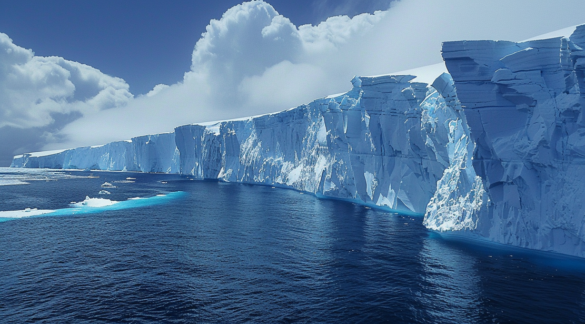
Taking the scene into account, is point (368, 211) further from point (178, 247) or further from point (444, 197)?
point (178, 247)

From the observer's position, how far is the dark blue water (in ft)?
45.2

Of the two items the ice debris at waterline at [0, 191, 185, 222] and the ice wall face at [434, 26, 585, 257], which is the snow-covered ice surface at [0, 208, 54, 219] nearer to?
the ice debris at waterline at [0, 191, 185, 222]

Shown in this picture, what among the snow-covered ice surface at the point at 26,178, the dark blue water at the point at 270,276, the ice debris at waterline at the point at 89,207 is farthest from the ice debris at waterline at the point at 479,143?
the snow-covered ice surface at the point at 26,178

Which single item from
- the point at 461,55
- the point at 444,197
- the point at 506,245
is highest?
the point at 461,55

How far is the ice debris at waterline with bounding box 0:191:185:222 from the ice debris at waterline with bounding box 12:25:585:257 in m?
24.7

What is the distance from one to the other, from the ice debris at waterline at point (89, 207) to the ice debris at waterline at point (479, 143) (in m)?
24.7

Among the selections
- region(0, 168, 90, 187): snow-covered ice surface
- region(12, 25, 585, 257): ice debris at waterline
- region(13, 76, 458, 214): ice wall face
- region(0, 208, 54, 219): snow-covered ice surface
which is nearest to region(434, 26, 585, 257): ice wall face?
region(12, 25, 585, 257): ice debris at waterline

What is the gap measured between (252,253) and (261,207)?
19338 millimetres

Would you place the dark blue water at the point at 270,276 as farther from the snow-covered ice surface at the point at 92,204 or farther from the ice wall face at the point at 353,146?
the snow-covered ice surface at the point at 92,204

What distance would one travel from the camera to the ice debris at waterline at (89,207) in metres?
33.9

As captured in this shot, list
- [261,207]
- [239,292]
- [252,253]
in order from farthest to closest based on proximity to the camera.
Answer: [261,207]
[252,253]
[239,292]

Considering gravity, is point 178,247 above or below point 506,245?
below

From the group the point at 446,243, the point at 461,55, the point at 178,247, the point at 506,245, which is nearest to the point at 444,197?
the point at 446,243

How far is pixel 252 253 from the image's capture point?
22.0m
